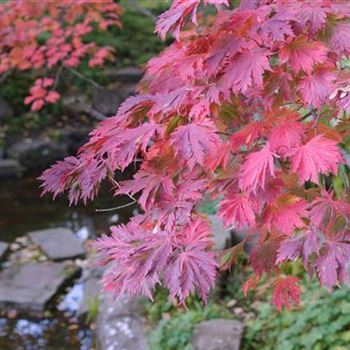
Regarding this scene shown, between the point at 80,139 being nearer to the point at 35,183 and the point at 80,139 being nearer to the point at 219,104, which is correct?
the point at 35,183

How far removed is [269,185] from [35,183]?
6747 millimetres

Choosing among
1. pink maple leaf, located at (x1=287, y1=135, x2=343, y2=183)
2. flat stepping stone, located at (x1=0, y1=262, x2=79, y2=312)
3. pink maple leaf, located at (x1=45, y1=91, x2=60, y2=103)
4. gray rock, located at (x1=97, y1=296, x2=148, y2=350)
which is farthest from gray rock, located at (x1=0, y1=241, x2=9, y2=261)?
pink maple leaf, located at (x1=287, y1=135, x2=343, y2=183)

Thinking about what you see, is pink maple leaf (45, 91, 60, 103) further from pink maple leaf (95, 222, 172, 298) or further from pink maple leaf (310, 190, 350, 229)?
pink maple leaf (310, 190, 350, 229)

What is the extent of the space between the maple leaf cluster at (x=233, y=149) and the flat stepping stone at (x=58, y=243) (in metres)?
4.03

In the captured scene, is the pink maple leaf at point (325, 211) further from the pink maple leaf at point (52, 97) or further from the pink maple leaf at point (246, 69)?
the pink maple leaf at point (52, 97)

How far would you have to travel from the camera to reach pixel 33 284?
211 inches

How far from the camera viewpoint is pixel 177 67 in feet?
6.56

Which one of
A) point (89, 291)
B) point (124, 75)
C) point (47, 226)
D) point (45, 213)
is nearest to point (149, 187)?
point (89, 291)

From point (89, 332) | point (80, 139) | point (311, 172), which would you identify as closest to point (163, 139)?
point (311, 172)

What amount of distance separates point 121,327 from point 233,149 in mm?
2634

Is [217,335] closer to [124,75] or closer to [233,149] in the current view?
[233,149]

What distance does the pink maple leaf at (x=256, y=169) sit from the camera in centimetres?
165

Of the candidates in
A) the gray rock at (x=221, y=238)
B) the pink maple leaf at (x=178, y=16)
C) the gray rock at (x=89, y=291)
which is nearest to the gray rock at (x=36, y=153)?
the gray rock at (x=89, y=291)

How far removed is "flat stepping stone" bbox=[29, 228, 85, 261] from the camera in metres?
5.95
